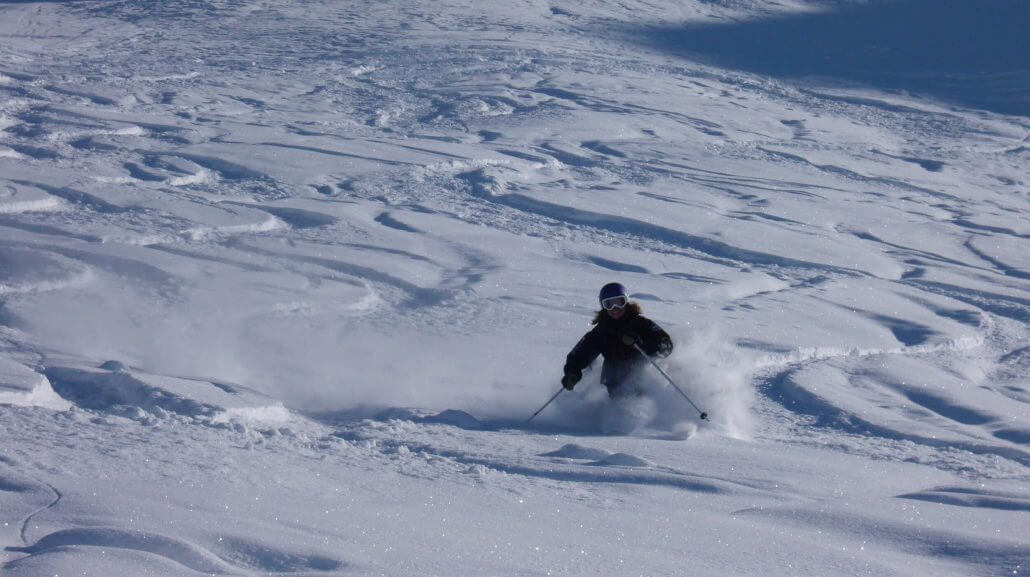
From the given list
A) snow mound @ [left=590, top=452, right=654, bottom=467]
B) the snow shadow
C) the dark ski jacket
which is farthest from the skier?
the snow shadow

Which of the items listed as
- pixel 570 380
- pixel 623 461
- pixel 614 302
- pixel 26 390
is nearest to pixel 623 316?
pixel 614 302

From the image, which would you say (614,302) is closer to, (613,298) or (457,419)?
(613,298)

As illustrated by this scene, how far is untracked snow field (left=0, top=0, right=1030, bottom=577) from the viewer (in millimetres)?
3443

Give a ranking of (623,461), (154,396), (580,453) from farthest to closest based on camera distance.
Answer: (154,396)
(580,453)
(623,461)

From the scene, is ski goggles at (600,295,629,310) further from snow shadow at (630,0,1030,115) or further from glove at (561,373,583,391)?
snow shadow at (630,0,1030,115)

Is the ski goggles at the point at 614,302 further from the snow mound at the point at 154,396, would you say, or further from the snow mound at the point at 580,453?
the snow mound at the point at 154,396

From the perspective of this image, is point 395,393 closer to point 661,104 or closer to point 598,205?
point 598,205

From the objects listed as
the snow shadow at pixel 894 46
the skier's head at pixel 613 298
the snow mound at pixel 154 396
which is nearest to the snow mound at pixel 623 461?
the skier's head at pixel 613 298

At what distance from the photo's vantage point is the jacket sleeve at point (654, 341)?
5.50 meters

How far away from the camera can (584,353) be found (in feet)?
18.2

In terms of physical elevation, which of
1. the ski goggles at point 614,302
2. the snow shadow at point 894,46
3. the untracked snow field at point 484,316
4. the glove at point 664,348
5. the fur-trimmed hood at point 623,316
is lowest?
the untracked snow field at point 484,316

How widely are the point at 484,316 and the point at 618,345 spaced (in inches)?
88.1

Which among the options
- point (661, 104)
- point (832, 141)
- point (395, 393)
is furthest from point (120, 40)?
point (395, 393)

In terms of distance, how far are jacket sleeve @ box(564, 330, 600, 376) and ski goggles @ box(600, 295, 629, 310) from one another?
16cm
